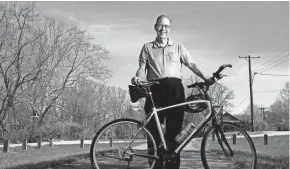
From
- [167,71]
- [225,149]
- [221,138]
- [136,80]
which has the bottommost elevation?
[225,149]

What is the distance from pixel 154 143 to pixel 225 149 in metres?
0.95

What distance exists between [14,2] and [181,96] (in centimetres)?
2460

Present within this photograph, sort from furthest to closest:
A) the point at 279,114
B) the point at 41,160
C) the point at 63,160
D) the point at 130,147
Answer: the point at 279,114
the point at 41,160
the point at 63,160
the point at 130,147

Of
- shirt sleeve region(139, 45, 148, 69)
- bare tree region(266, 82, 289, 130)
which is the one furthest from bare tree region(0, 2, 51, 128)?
bare tree region(266, 82, 289, 130)

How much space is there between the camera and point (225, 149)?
4297 mm

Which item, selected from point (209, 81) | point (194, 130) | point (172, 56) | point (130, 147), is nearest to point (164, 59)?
point (172, 56)

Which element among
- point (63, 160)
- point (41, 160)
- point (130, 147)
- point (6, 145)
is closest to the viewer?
point (130, 147)

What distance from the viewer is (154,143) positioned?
401 cm

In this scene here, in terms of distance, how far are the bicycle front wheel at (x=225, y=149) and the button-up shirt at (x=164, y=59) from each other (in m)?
0.86

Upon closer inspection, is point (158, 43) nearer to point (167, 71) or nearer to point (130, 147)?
point (167, 71)

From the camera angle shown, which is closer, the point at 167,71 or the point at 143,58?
the point at 167,71

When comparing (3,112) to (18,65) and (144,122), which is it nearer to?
(18,65)

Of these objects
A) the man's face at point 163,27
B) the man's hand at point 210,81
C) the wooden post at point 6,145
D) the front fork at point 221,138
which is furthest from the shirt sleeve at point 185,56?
the wooden post at point 6,145

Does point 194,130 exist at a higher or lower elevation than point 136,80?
lower
